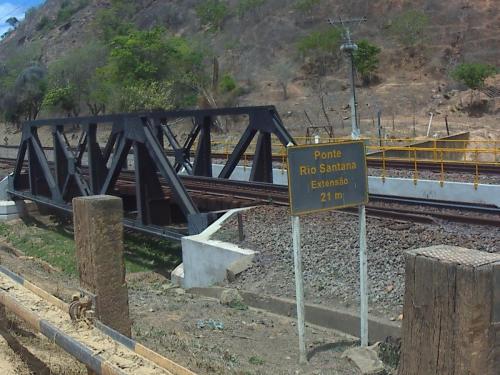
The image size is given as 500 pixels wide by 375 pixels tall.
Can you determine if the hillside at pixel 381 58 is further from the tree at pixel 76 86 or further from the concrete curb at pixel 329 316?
the concrete curb at pixel 329 316

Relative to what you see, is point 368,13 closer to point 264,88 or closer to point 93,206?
point 264,88

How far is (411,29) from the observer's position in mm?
75000

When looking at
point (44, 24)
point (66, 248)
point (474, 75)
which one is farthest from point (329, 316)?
point (44, 24)

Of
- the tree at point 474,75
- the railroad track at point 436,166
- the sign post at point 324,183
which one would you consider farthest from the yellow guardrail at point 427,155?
the tree at point 474,75

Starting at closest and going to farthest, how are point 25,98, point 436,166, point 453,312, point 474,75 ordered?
point 453,312, point 436,166, point 474,75, point 25,98

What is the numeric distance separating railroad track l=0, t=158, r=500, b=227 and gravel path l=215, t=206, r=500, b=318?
374mm

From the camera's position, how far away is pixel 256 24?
94938mm

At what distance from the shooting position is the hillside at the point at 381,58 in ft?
184

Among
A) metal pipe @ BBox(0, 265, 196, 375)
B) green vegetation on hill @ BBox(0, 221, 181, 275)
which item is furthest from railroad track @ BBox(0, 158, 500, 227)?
metal pipe @ BBox(0, 265, 196, 375)

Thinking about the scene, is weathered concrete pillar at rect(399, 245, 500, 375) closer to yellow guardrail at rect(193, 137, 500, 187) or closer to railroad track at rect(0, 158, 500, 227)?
railroad track at rect(0, 158, 500, 227)

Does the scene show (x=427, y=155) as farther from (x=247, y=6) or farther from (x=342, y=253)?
(x=247, y=6)

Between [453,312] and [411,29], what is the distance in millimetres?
76342

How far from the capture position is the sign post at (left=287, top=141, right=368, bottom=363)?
8.12 m

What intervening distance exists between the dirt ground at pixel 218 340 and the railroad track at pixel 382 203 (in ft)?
13.0
